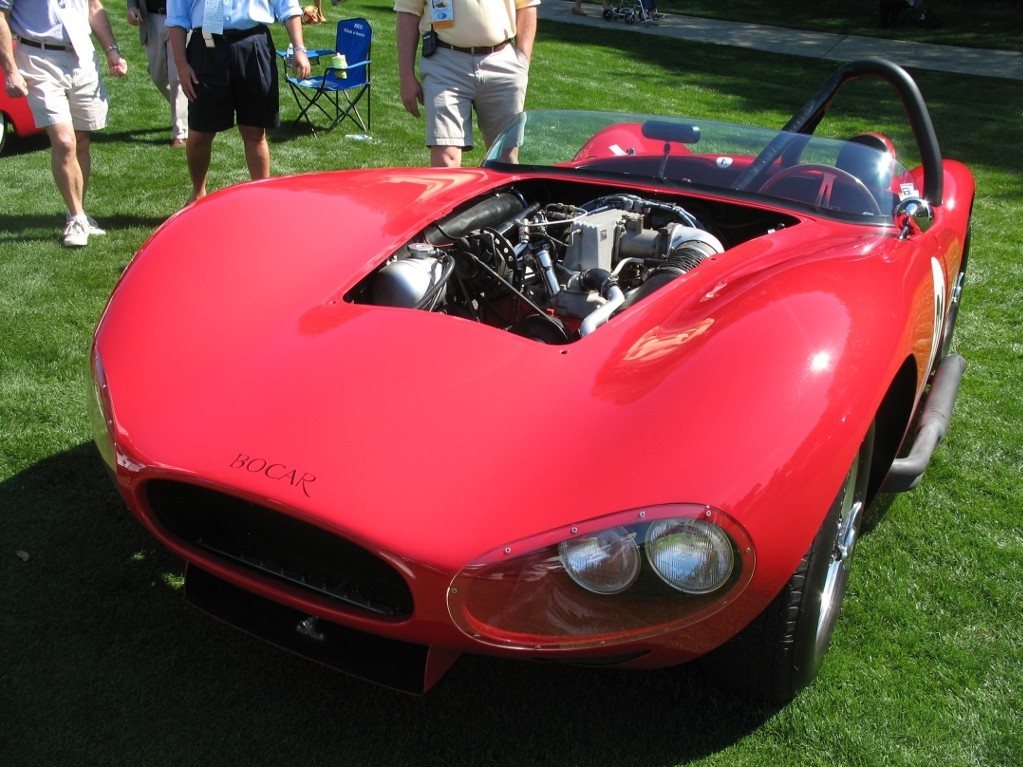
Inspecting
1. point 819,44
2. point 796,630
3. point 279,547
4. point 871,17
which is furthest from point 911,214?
point 871,17

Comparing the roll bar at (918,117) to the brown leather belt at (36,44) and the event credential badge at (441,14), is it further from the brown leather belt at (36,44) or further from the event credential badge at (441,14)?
the brown leather belt at (36,44)

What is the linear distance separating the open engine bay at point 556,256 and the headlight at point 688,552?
74cm

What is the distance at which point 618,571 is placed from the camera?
5.45 feet

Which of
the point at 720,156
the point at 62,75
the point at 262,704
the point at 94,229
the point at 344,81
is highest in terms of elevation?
the point at 720,156

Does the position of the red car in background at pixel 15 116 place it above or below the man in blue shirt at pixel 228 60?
below

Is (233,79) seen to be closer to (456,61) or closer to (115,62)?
(115,62)

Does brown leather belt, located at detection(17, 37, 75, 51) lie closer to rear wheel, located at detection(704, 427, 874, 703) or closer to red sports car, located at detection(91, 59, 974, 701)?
red sports car, located at detection(91, 59, 974, 701)

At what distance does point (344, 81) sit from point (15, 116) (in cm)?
251

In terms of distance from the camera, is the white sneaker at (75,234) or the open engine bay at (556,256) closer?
the open engine bay at (556,256)

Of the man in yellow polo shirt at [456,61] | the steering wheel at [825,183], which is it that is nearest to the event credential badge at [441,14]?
the man in yellow polo shirt at [456,61]

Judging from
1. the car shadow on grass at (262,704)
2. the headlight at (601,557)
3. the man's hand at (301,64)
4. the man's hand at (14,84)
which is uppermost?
the man's hand at (301,64)

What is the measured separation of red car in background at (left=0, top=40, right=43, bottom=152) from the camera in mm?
6469

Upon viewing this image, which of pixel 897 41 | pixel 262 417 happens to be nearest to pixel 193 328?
pixel 262 417

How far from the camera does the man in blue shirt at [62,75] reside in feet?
15.4
